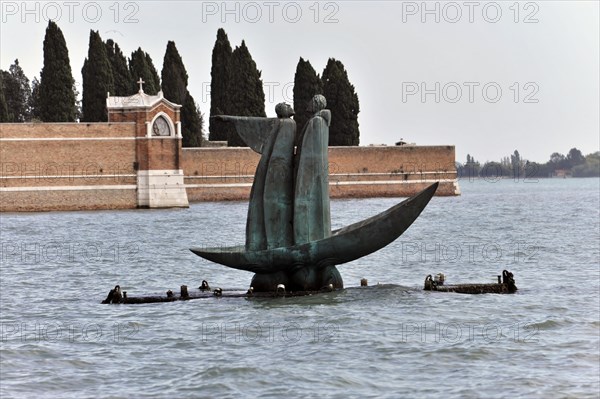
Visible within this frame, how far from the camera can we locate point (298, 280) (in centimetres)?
1519

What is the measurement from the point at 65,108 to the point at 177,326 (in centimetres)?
3174

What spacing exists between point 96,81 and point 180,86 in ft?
17.0

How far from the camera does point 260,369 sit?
1185 centimetres

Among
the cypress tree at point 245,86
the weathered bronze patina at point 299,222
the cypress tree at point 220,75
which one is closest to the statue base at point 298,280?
the weathered bronze patina at point 299,222

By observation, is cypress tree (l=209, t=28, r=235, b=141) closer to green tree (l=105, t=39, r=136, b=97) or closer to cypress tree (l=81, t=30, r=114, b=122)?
green tree (l=105, t=39, r=136, b=97)

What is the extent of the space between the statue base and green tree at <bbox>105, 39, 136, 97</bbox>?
111 ft

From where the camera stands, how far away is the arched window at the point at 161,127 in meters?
43.4

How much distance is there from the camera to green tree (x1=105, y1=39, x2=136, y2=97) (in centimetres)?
4919

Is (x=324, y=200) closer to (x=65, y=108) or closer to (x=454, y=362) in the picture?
(x=454, y=362)

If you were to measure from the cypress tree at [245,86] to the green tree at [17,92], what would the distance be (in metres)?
12.6

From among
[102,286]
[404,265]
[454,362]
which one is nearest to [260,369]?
[454,362]

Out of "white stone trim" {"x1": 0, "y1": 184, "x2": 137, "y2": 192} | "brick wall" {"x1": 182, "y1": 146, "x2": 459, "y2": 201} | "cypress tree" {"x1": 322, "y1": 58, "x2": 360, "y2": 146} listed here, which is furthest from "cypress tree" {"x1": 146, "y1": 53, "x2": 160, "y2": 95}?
"white stone trim" {"x1": 0, "y1": 184, "x2": 137, "y2": 192}

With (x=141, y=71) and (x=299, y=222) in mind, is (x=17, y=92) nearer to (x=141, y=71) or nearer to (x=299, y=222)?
(x=141, y=71)

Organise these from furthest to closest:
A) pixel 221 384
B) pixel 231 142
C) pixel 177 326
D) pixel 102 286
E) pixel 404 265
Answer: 1. pixel 231 142
2. pixel 404 265
3. pixel 102 286
4. pixel 177 326
5. pixel 221 384
